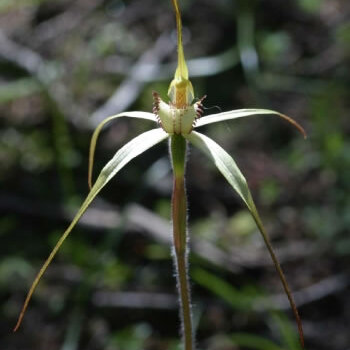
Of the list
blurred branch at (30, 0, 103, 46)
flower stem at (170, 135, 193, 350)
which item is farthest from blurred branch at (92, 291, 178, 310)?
blurred branch at (30, 0, 103, 46)

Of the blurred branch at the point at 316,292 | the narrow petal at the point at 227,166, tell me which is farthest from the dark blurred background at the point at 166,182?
the narrow petal at the point at 227,166

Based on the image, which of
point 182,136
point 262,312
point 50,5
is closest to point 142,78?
point 50,5

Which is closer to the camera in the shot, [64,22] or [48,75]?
[48,75]

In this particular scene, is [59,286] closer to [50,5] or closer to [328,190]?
[328,190]

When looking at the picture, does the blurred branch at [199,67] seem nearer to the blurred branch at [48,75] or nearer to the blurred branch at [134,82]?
the blurred branch at [134,82]

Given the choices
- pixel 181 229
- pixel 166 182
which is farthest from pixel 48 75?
pixel 181 229

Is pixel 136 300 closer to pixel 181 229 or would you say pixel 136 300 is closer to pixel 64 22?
pixel 181 229

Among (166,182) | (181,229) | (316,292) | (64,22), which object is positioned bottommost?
(181,229)

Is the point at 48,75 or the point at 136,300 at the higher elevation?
the point at 48,75
